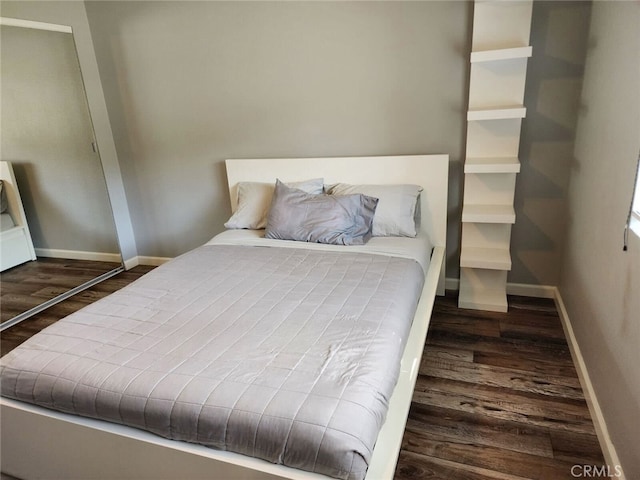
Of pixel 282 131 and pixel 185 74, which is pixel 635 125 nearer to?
pixel 282 131

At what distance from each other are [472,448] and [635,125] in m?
1.36

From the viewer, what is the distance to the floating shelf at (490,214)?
243cm

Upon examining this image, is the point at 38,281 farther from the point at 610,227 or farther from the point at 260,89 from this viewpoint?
the point at 610,227

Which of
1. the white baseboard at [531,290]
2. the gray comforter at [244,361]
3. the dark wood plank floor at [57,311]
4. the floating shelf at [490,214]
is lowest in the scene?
the dark wood plank floor at [57,311]

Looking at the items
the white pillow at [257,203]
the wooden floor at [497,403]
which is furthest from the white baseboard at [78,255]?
the white pillow at [257,203]

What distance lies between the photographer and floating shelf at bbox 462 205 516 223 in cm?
243

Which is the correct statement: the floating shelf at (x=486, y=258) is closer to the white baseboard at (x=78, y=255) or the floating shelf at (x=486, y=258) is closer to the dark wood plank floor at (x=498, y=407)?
the dark wood plank floor at (x=498, y=407)

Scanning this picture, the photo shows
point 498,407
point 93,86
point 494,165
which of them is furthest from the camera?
point 93,86

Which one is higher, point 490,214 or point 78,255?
point 490,214

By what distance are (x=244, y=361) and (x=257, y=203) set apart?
1.73 m

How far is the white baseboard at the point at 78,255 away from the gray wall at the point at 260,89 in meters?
0.42

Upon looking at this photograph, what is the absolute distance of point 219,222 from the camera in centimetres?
354

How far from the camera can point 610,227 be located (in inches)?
66.8

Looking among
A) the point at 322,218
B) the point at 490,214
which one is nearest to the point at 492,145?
the point at 490,214
